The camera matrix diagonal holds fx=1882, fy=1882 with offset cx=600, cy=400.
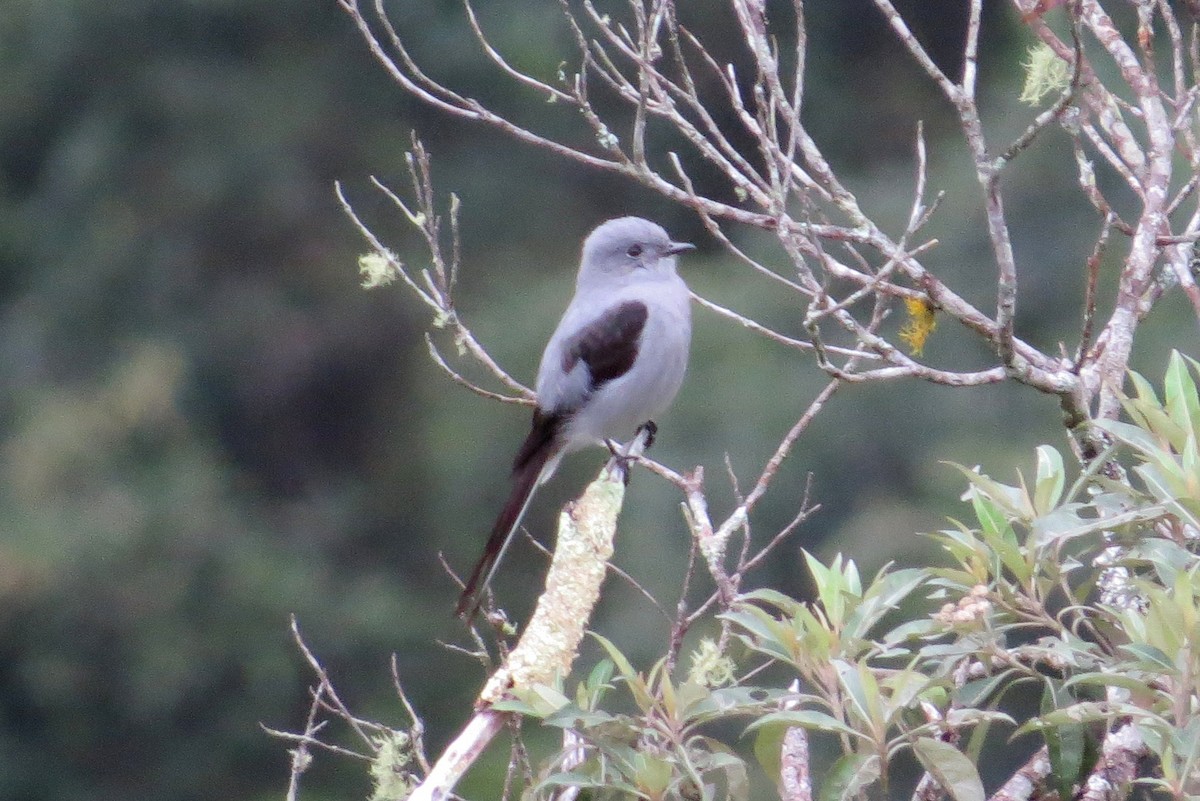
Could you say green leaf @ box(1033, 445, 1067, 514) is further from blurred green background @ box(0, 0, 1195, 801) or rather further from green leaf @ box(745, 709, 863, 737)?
blurred green background @ box(0, 0, 1195, 801)

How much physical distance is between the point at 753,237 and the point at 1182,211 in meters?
4.04

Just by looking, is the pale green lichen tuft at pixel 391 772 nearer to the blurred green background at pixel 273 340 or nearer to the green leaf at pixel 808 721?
the green leaf at pixel 808 721

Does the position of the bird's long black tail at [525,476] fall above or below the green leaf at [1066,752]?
below

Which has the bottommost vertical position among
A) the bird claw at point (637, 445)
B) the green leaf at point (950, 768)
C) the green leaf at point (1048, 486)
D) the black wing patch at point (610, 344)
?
the bird claw at point (637, 445)

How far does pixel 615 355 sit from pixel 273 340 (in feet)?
41.4

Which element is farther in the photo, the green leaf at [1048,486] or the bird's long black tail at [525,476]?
the bird's long black tail at [525,476]

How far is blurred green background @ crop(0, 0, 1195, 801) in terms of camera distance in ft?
49.7

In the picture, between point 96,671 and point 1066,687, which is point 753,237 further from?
point 1066,687

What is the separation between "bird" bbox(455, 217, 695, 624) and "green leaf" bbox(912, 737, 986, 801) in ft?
9.94

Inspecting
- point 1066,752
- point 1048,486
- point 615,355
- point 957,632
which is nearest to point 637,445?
point 615,355

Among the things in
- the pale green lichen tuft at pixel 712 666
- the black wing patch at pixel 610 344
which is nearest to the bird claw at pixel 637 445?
the black wing patch at pixel 610 344

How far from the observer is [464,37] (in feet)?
54.5

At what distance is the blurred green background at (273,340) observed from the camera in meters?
15.1

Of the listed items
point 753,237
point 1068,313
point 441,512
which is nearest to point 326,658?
point 441,512
